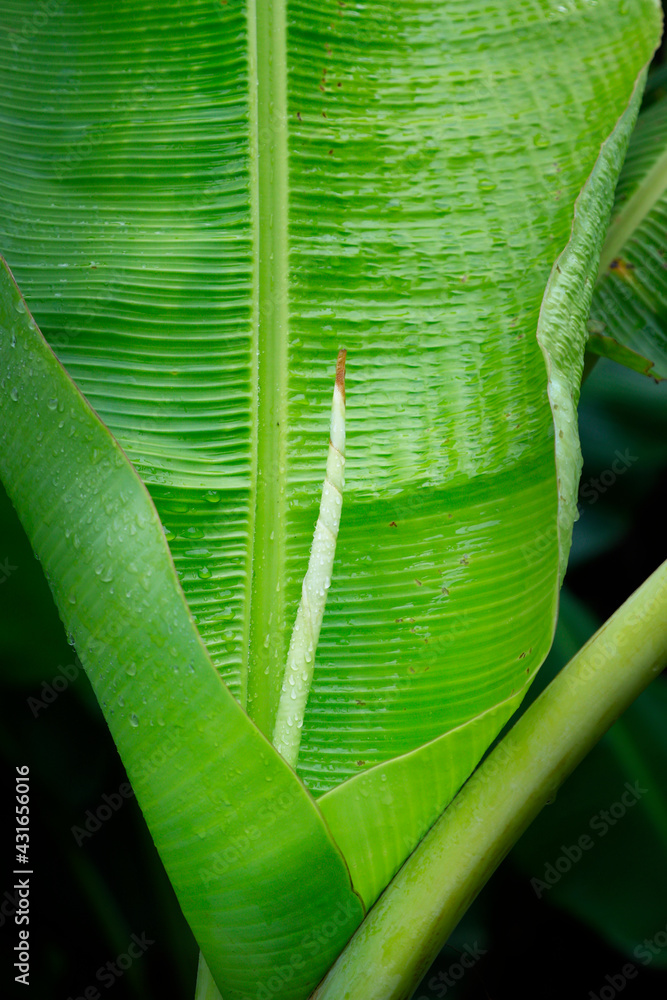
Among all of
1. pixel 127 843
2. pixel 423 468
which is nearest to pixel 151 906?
pixel 127 843

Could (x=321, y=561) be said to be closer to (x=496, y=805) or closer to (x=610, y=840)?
(x=496, y=805)

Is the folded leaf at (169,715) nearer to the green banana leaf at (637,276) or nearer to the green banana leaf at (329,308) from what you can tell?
the green banana leaf at (329,308)

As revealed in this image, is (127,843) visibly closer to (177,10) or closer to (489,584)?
(489,584)

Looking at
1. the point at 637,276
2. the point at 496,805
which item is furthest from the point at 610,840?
the point at 637,276

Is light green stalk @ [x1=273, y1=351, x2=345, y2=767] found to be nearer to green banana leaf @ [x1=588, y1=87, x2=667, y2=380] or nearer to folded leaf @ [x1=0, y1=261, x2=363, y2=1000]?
folded leaf @ [x1=0, y1=261, x2=363, y2=1000]

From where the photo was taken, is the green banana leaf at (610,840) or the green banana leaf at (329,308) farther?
the green banana leaf at (610,840)

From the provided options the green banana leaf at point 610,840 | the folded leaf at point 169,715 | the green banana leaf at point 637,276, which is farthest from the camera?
the green banana leaf at point 610,840

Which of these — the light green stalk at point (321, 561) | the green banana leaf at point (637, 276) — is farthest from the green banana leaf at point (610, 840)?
the light green stalk at point (321, 561)
